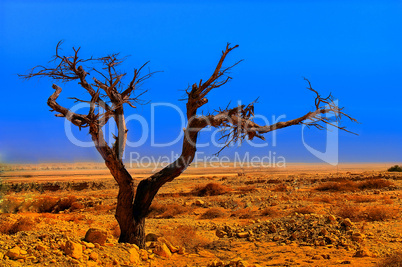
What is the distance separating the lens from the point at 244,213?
1353cm

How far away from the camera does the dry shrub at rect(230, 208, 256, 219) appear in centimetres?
1300

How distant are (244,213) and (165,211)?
3.25 metres

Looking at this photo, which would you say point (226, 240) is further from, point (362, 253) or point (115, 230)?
point (362, 253)

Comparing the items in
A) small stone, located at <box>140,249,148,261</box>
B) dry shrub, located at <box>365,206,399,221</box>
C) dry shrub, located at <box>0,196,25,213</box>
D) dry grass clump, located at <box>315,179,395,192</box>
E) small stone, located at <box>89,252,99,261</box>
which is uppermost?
dry grass clump, located at <box>315,179,395,192</box>

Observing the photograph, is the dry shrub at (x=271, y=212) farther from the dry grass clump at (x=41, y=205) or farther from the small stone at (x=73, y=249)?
the dry grass clump at (x=41, y=205)

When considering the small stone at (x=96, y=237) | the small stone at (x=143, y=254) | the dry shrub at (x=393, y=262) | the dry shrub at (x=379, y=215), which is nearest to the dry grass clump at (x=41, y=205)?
the small stone at (x=96, y=237)

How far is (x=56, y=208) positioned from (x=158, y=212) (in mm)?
5517

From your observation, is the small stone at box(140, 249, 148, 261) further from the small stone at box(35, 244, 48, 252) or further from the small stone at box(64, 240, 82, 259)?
the small stone at box(35, 244, 48, 252)

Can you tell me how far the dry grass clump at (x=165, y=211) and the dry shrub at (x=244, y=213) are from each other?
82.5 inches

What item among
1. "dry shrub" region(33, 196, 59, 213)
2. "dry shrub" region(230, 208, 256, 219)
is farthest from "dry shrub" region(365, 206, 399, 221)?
"dry shrub" region(33, 196, 59, 213)

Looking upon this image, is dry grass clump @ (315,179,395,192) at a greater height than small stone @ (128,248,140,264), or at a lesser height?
greater

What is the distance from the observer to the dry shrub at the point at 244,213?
512 inches

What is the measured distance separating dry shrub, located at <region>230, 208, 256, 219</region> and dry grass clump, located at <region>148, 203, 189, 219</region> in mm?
2097

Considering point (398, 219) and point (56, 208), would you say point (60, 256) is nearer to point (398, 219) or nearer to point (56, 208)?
point (398, 219)
